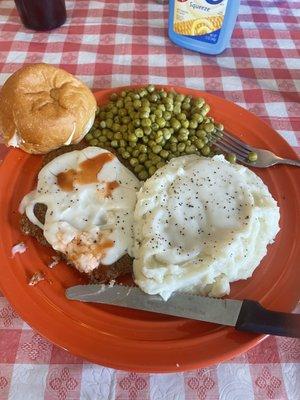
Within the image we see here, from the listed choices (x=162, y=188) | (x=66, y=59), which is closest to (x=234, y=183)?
(x=162, y=188)

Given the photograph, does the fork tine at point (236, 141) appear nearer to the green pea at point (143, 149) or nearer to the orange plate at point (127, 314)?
the orange plate at point (127, 314)

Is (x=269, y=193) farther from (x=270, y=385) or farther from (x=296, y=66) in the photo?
(x=296, y=66)

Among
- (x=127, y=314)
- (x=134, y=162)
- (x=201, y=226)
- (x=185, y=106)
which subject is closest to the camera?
(x=127, y=314)

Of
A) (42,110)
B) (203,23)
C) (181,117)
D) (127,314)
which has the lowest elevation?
(127,314)

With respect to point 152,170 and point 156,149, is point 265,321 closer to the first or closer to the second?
point 152,170

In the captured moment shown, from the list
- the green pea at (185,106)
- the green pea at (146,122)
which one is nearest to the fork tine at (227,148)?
the green pea at (185,106)

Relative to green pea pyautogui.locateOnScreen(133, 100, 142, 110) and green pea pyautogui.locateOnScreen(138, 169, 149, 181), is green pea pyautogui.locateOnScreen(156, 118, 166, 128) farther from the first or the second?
green pea pyautogui.locateOnScreen(138, 169, 149, 181)

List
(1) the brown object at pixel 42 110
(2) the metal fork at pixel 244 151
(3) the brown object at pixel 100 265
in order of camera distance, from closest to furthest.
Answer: (3) the brown object at pixel 100 265
(1) the brown object at pixel 42 110
(2) the metal fork at pixel 244 151

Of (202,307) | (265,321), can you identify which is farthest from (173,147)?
(265,321)
